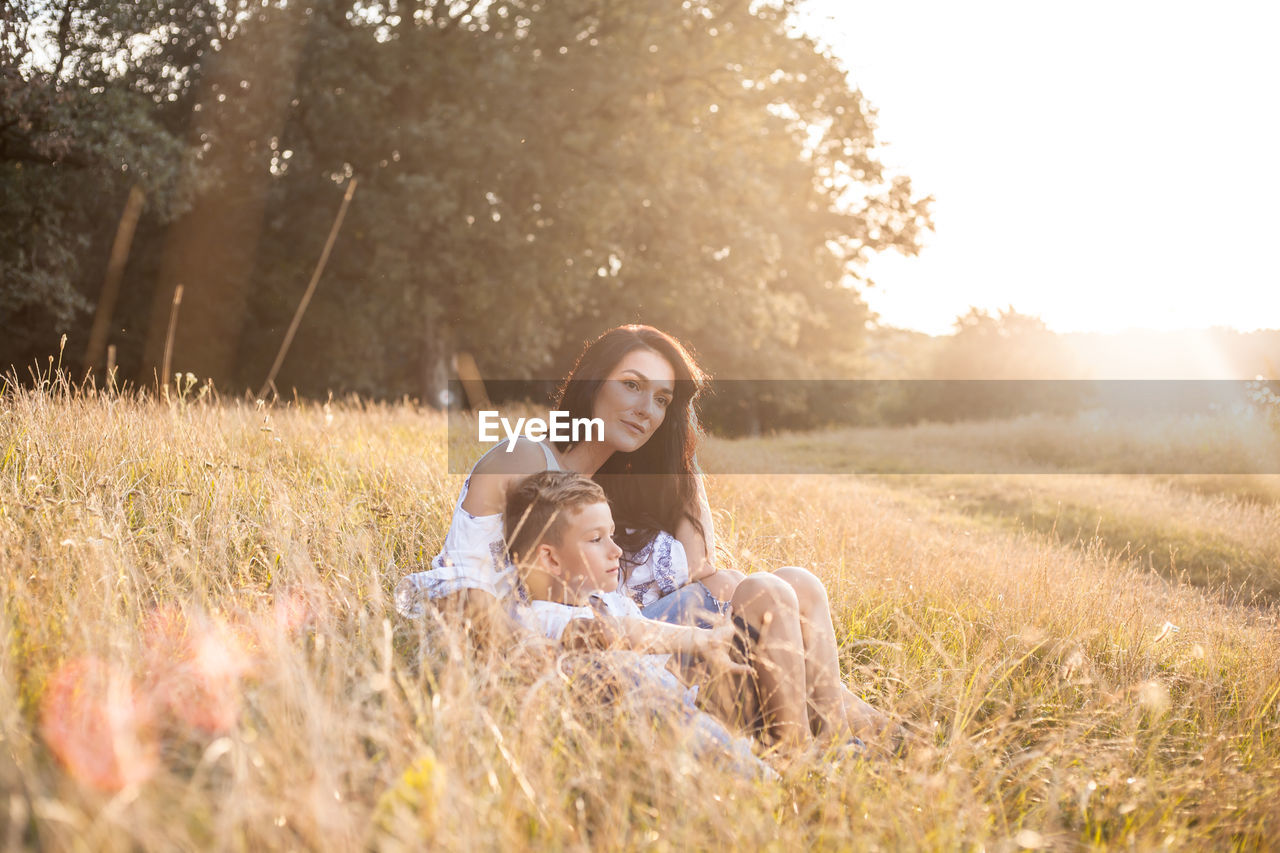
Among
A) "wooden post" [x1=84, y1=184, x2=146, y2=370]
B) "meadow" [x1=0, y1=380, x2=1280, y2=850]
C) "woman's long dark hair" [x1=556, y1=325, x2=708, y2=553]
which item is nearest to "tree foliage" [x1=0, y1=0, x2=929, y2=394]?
"wooden post" [x1=84, y1=184, x2=146, y2=370]

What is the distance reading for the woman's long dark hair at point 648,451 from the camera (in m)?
3.79

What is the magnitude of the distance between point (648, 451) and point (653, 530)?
41 centimetres

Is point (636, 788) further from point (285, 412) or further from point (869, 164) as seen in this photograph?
point (869, 164)

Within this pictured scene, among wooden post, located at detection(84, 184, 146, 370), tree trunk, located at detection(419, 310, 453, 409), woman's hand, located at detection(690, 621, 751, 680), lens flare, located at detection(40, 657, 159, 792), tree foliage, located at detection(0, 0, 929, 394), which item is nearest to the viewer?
lens flare, located at detection(40, 657, 159, 792)

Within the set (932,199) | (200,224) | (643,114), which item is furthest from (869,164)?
(200,224)

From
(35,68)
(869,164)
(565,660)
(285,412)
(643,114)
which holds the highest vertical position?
(869,164)

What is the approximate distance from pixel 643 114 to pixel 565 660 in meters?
13.4

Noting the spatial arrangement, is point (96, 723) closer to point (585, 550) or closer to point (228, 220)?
point (585, 550)

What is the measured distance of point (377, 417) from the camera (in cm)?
809

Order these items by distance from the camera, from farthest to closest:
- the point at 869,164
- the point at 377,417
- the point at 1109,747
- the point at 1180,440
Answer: the point at 869,164
the point at 1180,440
the point at 377,417
the point at 1109,747

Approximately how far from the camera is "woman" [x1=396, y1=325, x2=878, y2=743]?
2930 mm

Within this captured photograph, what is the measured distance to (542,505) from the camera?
304 cm

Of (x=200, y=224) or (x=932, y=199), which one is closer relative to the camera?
(x=200, y=224)

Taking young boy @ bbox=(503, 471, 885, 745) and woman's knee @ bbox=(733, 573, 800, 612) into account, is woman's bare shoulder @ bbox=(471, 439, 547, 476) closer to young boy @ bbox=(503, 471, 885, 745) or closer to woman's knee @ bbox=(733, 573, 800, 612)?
young boy @ bbox=(503, 471, 885, 745)
